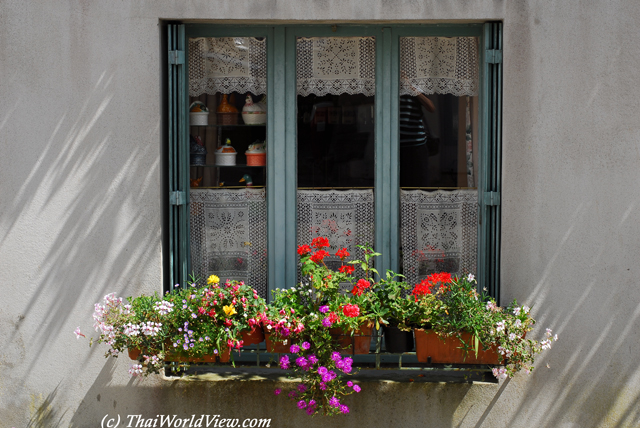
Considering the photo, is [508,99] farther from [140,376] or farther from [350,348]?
[140,376]

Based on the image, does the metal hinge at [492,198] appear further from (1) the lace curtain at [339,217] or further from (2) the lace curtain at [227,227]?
(2) the lace curtain at [227,227]

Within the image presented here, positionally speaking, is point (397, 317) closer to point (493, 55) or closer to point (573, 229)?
point (573, 229)

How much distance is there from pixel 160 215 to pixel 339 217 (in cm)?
113

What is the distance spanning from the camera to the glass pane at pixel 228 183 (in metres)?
4.16

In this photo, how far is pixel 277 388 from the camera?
3961 millimetres

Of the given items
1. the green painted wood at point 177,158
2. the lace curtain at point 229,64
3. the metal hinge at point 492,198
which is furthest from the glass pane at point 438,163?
the green painted wood at point 177,158

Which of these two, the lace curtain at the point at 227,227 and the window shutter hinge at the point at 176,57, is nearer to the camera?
the window shutter hinge at the point at 176,57

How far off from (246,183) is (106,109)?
3.19ft

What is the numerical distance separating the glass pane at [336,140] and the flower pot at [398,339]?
0.61 meters

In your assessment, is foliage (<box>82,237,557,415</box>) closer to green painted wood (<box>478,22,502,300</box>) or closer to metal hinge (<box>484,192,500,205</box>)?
green painted wood (<box>478,22,502,300</box>)

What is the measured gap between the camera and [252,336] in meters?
3.74

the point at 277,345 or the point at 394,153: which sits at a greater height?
the point at 394,153

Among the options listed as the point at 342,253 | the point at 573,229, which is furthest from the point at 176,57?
the point at 573,229

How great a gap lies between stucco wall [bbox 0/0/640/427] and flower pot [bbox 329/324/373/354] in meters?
0.36
